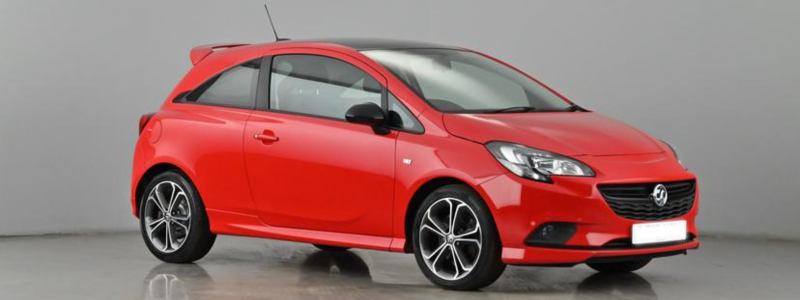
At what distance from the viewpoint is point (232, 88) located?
8719 millimetres

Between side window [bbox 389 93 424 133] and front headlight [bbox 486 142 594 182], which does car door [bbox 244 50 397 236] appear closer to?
side window [bbox 389 93 424 133]

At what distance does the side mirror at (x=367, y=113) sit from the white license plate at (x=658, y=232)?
1.58m

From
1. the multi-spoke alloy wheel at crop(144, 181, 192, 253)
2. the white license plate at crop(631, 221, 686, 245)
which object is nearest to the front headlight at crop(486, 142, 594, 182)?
the white license plate at crop(631, 221, 686, 245)

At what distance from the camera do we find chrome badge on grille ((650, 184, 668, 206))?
7297 millimetres

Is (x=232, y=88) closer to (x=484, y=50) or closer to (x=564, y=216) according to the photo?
(x=564, y=216)

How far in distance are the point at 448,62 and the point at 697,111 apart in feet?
11.6

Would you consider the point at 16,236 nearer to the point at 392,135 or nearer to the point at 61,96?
the point at 61,96

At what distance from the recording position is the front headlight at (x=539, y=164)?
7090 millimetres

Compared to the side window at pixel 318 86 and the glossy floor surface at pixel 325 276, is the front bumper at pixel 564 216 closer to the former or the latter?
the glossy floor surface at pixel 325 276

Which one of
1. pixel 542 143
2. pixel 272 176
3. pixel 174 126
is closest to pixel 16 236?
pixel 174 126

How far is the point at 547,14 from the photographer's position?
11547 millimetres

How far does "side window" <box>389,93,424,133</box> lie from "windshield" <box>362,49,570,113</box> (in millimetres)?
135

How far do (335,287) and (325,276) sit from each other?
1.77 feet

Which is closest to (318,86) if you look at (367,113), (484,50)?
(367,113)
